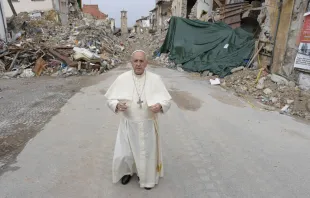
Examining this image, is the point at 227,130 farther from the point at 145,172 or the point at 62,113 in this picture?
the point at 62,113

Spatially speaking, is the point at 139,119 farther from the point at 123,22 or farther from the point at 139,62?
the point at 123,22

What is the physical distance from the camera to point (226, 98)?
23.3ft

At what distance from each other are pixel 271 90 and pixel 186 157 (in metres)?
5.18

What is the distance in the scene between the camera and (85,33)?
1592 cm

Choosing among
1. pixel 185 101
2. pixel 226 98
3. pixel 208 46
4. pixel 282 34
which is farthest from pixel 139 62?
pixel 208 46

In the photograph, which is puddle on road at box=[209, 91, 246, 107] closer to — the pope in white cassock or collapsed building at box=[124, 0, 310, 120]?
collapsed building at box=[124, 0, 310, 120]

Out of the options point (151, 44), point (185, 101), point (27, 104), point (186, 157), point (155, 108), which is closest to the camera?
point (155, 108)

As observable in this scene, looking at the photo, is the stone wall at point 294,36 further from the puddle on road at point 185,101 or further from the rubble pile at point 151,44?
the rubble pile at point 151,44

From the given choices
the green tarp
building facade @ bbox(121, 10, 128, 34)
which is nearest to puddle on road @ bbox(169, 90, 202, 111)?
the green tarp

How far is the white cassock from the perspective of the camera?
2.47 meters

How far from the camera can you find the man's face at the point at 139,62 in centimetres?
236

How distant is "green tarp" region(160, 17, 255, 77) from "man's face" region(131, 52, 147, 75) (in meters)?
7.82

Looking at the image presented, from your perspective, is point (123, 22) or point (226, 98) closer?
point (226, 98)

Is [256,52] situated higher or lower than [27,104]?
higher
